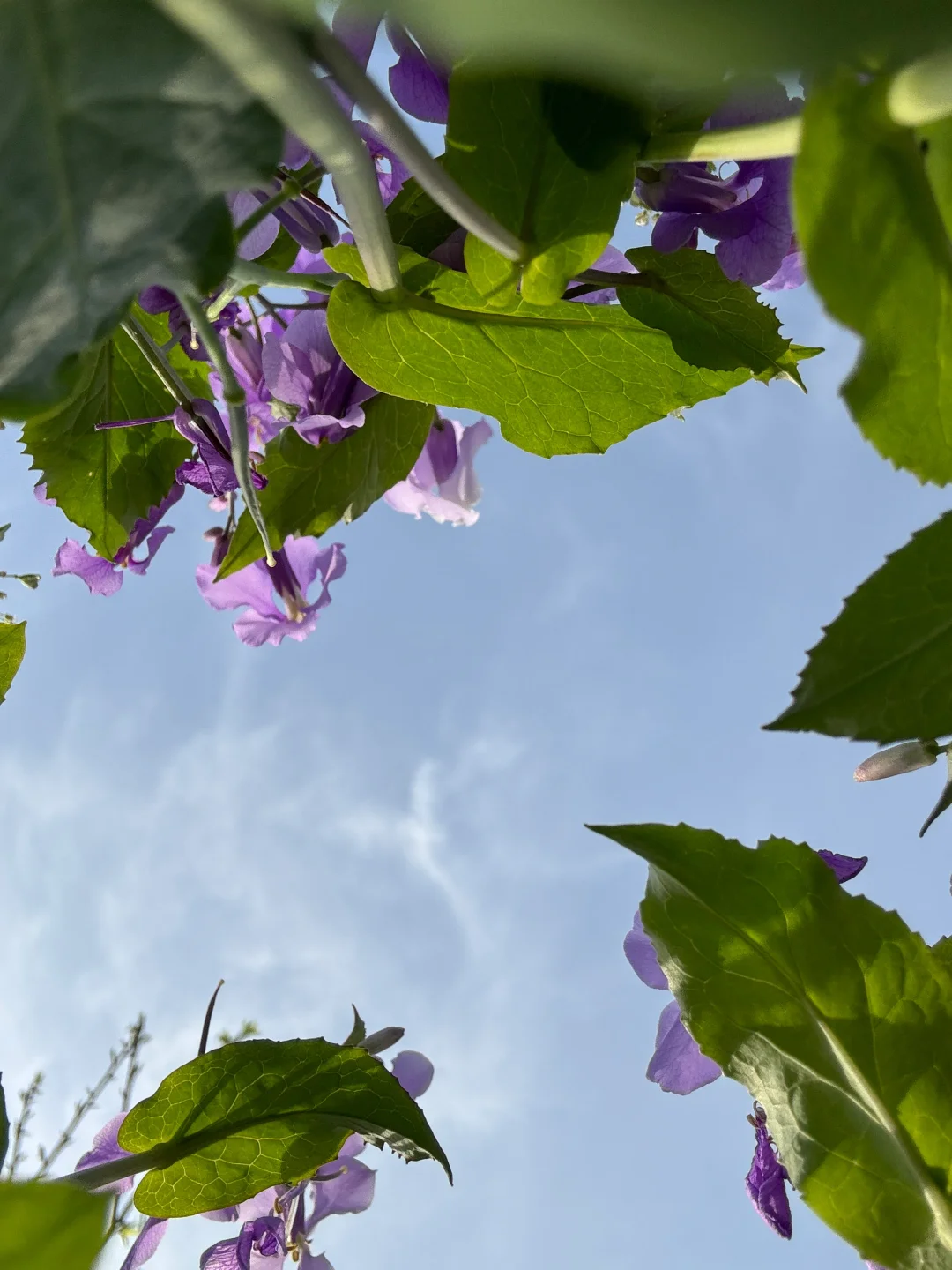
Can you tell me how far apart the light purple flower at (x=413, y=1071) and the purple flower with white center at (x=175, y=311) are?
2.34 feet

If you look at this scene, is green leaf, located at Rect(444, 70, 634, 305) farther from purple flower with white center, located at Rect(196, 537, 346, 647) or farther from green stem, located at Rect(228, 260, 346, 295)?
purple flower with white center, located at Rect(196, 537, 346, 647)

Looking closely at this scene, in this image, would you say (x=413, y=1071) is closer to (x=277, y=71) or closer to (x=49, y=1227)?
(x=49, y=1227)

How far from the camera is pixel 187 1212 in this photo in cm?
64

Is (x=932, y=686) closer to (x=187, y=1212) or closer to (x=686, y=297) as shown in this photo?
(x=686, y=297)

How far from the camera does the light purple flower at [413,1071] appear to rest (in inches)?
40.8

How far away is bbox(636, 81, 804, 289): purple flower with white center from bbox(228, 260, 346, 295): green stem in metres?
0.19

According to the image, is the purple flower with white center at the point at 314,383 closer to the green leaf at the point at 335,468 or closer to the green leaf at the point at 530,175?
the green leaf at the point at 335,468

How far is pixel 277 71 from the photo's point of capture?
0.26 metres

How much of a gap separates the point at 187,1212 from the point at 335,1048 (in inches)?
6.3

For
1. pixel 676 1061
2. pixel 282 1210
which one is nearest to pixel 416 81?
pixel 676 1061

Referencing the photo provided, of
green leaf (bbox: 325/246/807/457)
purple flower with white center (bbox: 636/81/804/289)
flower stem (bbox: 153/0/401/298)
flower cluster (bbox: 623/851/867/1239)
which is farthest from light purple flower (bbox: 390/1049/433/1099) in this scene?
flower stem (bbox: 153/0/401/298)

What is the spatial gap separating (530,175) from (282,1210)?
86 centimetres

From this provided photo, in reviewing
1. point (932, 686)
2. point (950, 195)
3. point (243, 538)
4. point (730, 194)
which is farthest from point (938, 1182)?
point (243, 538)

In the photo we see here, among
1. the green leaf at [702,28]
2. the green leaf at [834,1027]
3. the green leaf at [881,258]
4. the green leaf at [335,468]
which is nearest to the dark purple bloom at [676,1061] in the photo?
the green leaf at [834,1027]
